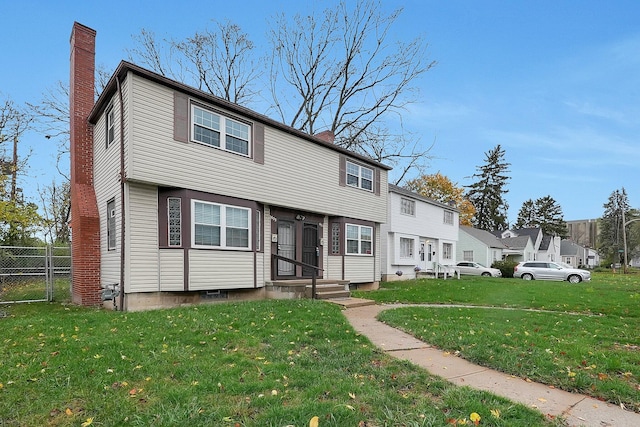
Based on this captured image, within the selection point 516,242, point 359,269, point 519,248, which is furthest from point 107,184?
point 516,242

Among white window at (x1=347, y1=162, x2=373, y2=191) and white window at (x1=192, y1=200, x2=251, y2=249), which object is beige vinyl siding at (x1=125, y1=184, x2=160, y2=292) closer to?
white window at (x1=192, y1=200, x2=251, y2=249)

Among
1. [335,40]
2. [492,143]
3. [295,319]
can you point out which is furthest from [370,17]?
[492,143]

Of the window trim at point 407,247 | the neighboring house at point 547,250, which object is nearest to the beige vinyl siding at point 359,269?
the window trim at point 407,247

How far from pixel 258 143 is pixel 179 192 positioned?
3.22m

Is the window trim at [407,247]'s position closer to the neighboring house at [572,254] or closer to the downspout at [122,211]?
the downspout at [122,211]

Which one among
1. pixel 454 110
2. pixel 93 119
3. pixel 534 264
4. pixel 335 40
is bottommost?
pixel 534 264

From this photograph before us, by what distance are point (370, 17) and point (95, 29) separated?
18.0 m

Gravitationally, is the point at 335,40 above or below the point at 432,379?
above

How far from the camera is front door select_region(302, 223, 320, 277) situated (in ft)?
47.3

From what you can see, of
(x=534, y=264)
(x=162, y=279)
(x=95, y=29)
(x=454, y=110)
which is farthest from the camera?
(x=534, y=264)

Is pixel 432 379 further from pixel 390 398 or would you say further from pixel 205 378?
pixel 205 378

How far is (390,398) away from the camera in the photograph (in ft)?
12.4

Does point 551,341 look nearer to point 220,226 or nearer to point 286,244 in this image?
point 220,226

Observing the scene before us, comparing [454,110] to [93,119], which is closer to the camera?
[93,119]
